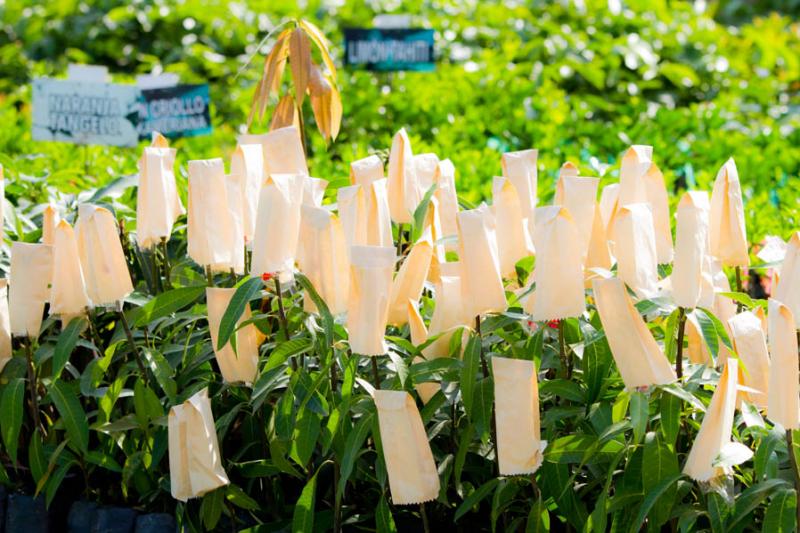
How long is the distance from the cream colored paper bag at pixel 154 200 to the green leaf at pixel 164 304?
0.14 metres

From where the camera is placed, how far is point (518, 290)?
2.03 m

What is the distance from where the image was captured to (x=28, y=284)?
6.47ft

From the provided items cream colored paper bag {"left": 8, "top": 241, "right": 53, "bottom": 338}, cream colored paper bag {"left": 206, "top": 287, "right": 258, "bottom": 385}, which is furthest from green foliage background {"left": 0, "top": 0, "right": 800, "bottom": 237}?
cream colored paper bag {"left": 206, "top": 287, "right": 258, "bottom": 385}

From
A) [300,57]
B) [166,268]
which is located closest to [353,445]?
[166,268]

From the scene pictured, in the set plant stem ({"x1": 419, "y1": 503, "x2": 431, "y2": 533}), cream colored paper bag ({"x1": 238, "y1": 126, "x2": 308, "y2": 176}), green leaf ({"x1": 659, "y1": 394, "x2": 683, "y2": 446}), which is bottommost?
A: plant stem ({"x1": 419, "y1": 503, "x2": 431, "y2": 533})

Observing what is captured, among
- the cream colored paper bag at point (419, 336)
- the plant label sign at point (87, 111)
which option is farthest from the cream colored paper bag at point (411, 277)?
the plant label sign at point (87, 111)

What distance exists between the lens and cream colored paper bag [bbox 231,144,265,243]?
2.13 m

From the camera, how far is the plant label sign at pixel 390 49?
15.4ft

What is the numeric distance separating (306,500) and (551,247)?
0.56 m

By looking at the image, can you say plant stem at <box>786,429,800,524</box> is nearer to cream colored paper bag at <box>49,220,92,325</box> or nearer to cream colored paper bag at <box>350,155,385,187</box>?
cream colored paper bag at <box>350,155,385,187</box>

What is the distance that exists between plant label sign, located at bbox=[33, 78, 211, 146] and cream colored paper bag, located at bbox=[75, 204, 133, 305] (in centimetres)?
170

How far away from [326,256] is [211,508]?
0.46 m

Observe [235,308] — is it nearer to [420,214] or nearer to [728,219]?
[420,214]

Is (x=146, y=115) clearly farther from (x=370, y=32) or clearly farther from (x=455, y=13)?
(x=455, y=13)
